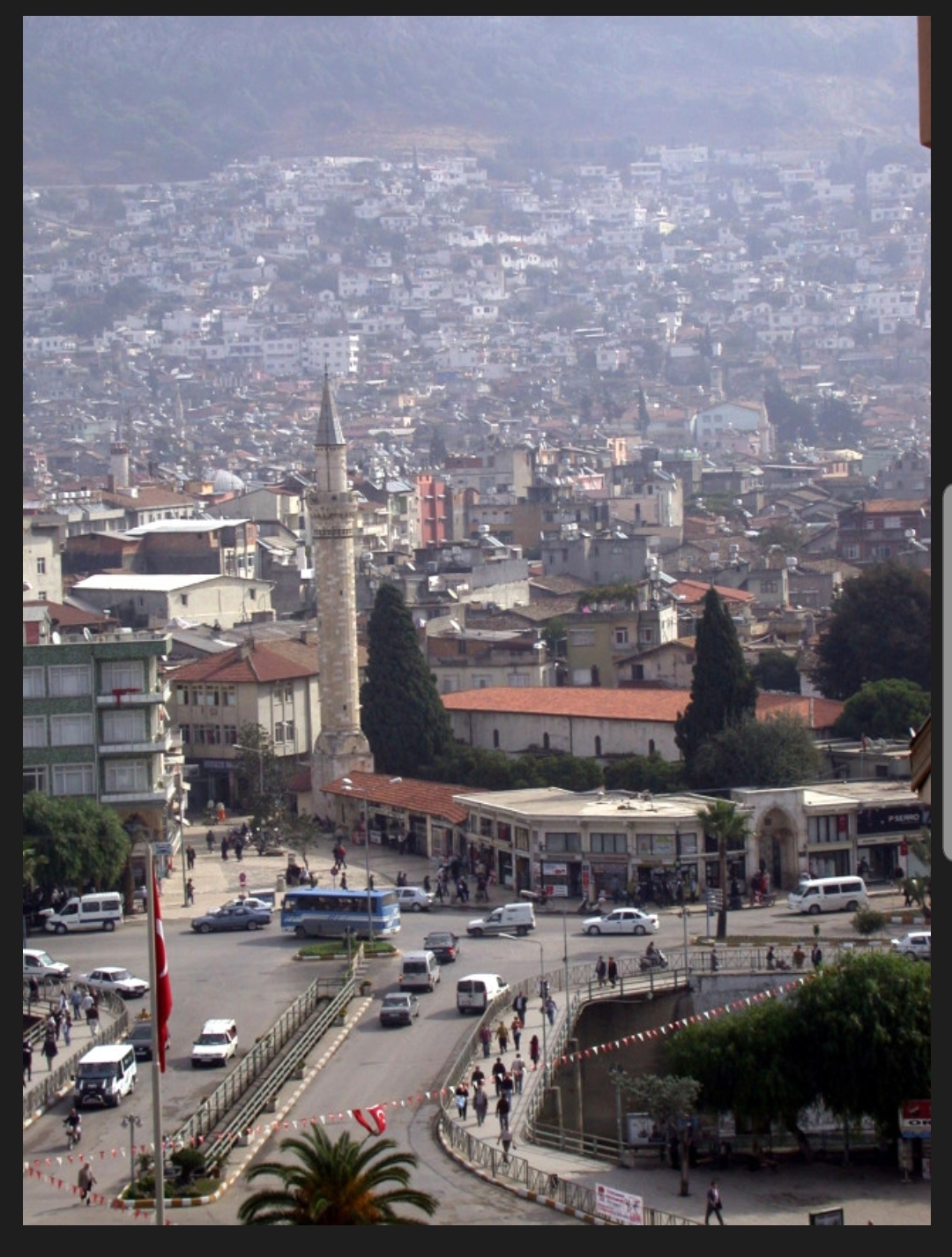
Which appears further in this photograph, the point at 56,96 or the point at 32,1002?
the point at 56,96

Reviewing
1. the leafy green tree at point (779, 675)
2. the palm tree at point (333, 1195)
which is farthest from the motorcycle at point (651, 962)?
the leafy green tree at point (779, 675)

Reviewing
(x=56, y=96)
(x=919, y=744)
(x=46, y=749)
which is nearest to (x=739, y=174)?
(x=56, y=96)

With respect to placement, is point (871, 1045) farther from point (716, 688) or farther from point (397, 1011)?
point (716, 688)

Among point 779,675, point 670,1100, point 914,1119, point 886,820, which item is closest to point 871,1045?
point 914,1119

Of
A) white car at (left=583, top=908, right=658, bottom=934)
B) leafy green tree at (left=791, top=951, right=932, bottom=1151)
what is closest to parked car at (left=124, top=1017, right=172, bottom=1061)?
leafy green tree at (left=791, top=951, right=932, bottom=1151)

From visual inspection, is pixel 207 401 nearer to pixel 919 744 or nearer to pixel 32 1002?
pixel 32 1002

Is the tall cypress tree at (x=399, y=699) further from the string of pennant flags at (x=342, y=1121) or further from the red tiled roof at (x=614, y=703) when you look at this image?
the string of pennant flags at (x=342, y=1121)
